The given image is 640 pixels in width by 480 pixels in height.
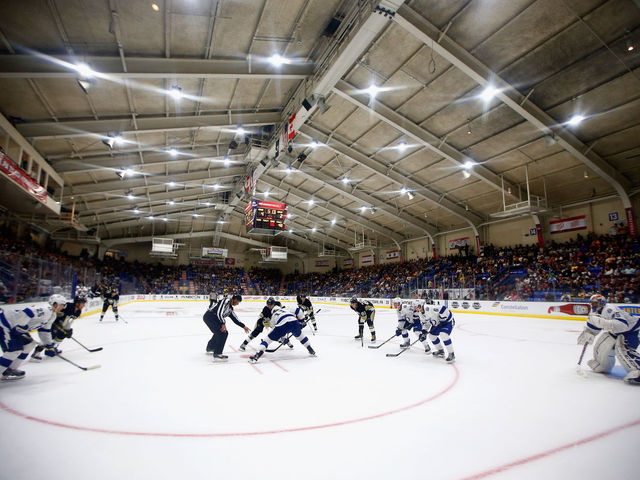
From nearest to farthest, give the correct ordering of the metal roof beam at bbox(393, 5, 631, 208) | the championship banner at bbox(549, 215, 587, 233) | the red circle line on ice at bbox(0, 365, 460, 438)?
the red circle line on ice at bbox(0, 365, 460, 438) < the metal roof beam at bbox(393, 5, 631, 208) < the championship banner at bbox(549, 215, 587, 233)

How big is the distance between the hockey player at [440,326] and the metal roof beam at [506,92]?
869 centimetres

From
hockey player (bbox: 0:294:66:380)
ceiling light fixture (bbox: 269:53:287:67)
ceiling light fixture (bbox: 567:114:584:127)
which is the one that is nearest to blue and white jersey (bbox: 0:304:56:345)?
hockey player (bbox: 0:294:66:380)

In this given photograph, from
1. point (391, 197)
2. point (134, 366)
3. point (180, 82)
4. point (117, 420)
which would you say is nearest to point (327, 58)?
point (180, 82)

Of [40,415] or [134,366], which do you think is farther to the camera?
[134,366]

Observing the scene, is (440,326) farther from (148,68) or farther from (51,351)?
(148,68)

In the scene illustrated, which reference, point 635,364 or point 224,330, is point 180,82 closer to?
point 224,330

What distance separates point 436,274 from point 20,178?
75.1 feet

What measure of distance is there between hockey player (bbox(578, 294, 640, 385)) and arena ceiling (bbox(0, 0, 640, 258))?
8.13 metres

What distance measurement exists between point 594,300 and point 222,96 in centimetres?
1259

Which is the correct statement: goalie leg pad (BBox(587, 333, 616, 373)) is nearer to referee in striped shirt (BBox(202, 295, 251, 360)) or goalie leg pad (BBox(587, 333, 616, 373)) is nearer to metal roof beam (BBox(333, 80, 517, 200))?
referee in striped shirt (BBox(202, 295, 251, 360))

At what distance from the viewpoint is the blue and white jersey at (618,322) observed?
4.18 metres

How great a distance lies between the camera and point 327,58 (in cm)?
1072

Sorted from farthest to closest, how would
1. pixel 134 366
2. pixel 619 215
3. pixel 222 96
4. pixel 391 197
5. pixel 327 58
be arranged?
pixel 391 197 < pixel 619 215 < pixel 222 96 < pixel 327 58 < pixel 134 366

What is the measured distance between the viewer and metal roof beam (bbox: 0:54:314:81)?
26.8 ft
